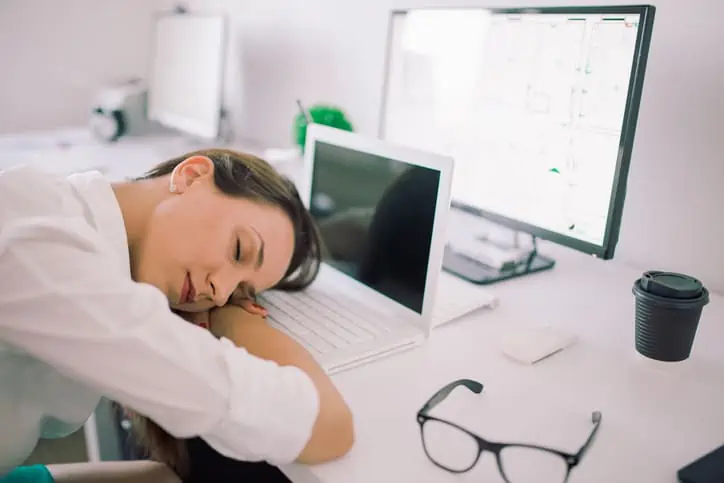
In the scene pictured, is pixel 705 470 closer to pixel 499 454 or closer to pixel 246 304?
pixel 499 454

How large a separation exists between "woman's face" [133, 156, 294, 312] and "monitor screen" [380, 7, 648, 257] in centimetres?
44

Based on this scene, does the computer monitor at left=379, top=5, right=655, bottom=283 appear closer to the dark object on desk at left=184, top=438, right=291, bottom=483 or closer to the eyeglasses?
the eyeglasses

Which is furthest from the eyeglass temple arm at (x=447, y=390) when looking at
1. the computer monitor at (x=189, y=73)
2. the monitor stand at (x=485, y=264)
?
the computer monitor at (x=189, y=73)

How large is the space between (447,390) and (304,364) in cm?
16

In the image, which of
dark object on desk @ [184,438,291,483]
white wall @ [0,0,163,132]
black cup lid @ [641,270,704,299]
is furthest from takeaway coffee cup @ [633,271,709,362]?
white wall @ [0,0,163,132]

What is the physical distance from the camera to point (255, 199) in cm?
83

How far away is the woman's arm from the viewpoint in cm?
66

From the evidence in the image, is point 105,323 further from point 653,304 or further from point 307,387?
point 653,304

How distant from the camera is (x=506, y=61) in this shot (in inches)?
42.6

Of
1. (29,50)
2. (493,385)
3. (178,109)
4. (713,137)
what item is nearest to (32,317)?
(493,385)

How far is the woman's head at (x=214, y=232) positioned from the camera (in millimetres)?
776

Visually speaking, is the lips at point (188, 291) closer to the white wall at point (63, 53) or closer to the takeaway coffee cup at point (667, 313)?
the takeaway coffee cup at point (667, 313)

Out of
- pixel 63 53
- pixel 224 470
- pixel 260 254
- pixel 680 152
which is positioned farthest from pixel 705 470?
pixel 63 53

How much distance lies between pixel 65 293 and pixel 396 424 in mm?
351
